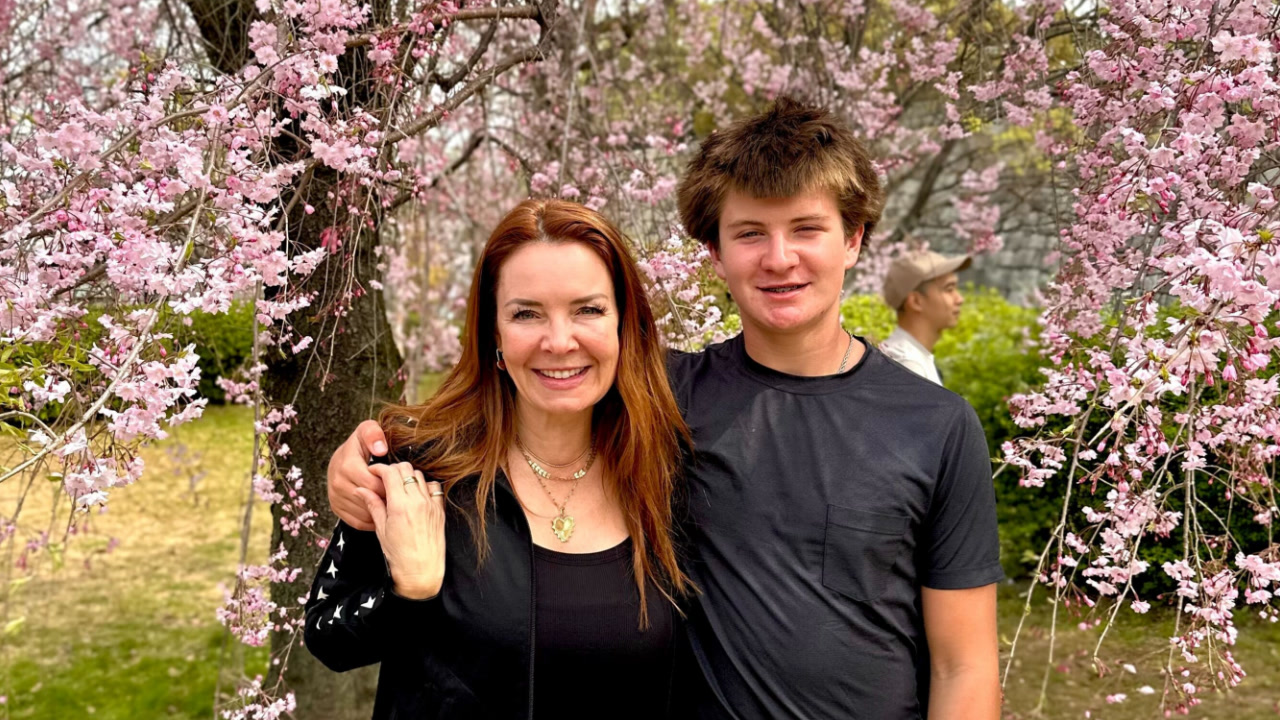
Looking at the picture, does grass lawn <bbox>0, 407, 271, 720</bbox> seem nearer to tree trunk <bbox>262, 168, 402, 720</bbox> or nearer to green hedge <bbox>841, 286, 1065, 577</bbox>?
tree trunk <bbox>262, 168, 402, 720</bbox>

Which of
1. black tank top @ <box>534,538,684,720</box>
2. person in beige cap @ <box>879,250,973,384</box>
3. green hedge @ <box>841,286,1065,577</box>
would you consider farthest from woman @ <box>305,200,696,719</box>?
green hedge @ <box>841,286,1065,577</box>

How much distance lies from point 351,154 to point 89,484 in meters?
0.98

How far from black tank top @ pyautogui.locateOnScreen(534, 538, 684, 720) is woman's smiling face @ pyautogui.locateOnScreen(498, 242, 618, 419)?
0.92ft

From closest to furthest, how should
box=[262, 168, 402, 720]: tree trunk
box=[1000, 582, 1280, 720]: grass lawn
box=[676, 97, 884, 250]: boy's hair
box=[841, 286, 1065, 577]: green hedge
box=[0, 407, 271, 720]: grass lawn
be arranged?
1. box=[676, 97, 884, 250]: boy's hair
2. box=[262, 168, 402, 720]: tree trunk
3. box=[1000, 582, 1280, 720]: grass lawn
4. box=[0, 407, 271, 720]: grass lawn
5. box=[841, 286, 1065, 577]: green hedge

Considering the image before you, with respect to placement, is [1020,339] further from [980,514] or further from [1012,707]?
[980,514]

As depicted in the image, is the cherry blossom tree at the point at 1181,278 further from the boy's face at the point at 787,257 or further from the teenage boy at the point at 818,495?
the boy's face at the point at 787,257

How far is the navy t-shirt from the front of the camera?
65.8 inches

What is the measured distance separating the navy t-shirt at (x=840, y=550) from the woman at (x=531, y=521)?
10cm

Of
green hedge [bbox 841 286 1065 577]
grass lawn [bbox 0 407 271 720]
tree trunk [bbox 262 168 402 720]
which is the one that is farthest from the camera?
green hedge [bbox 841 286 1065 577]

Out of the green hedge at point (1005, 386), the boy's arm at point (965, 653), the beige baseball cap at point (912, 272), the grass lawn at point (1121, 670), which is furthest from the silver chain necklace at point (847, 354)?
the green hedge at point (1005, 386)

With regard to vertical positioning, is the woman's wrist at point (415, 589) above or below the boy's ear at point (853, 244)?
below

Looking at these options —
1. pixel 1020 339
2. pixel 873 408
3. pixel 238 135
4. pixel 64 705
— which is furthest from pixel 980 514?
pixel 1020 339

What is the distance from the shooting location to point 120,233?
80.0 inches

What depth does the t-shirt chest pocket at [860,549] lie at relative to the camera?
168 cm
